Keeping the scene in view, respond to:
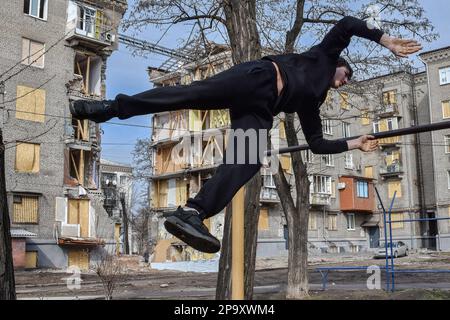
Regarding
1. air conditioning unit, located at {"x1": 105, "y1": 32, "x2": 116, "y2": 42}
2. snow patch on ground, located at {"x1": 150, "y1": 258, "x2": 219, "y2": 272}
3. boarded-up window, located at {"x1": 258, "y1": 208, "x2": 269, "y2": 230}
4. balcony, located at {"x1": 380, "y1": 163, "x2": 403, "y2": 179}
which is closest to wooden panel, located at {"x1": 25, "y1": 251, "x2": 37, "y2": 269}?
snow patch on ground, located at {"x1": 150, "y1": 258, "x2": 219, "y2": 272}

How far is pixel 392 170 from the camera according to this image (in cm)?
4534

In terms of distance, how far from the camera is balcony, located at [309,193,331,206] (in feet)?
131

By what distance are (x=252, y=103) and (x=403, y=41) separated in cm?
114

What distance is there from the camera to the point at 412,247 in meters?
40.8

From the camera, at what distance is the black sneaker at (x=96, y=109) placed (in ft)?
10.8

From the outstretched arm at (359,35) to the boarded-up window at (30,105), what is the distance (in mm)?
26482

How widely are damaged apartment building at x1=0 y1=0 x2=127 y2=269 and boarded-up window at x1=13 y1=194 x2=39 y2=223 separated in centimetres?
5

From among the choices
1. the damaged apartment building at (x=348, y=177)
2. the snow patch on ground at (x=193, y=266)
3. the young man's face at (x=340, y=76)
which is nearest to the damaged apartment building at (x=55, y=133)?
the snow patch on ground at (x=193, y=266)

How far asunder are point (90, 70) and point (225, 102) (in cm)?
3114

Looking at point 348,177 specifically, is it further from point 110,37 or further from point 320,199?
point 110,37

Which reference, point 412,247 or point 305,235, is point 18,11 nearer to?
point 305,235
